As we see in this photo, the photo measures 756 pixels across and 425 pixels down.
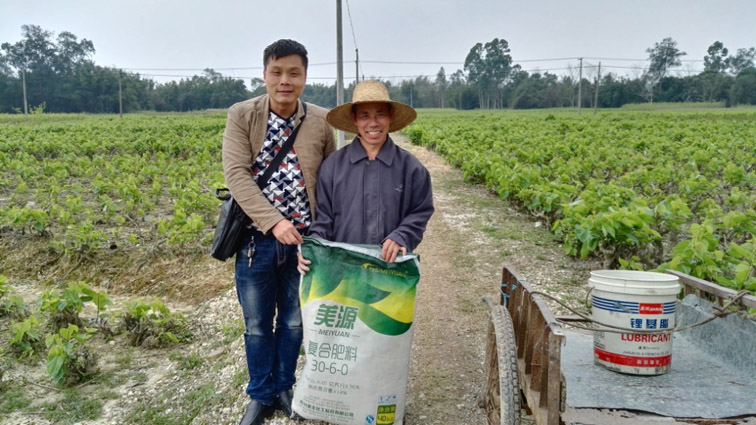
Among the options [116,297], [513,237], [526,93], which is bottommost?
[116,297]

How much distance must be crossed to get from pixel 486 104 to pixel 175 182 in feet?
251

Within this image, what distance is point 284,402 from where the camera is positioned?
3270mm

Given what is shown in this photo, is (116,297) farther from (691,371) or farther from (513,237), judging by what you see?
(691,371)

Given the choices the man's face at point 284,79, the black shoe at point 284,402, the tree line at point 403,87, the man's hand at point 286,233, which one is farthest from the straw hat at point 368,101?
the tree line at point 403,87

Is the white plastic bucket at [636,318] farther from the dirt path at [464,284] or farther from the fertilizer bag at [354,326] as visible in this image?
the dirt path at [464,284]

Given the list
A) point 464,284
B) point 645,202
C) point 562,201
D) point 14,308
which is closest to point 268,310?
point 464,284

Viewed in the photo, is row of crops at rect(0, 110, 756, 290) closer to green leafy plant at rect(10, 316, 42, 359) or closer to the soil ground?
the soil ground

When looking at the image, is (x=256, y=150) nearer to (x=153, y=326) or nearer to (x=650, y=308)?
(x=650, y=308)

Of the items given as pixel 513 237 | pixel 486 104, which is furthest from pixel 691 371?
pixel 486 104

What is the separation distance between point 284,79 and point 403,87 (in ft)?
298

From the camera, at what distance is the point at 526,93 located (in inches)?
3024

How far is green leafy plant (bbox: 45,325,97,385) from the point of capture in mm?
4281

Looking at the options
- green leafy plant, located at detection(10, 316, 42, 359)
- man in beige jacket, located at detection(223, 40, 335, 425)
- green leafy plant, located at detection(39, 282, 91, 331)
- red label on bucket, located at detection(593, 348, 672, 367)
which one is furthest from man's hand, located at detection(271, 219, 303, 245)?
green leafy plant, located at detection(10, 316, 42, 359)

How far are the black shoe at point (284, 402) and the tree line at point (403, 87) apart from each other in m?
50.9
